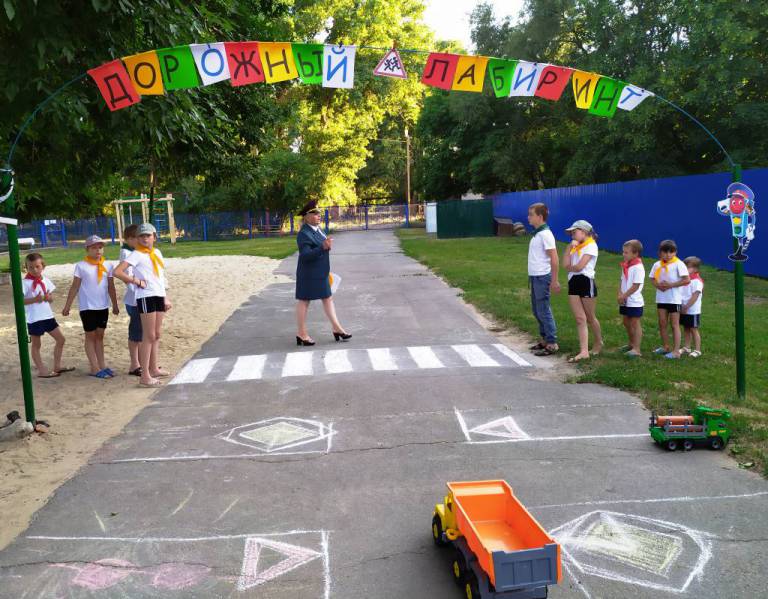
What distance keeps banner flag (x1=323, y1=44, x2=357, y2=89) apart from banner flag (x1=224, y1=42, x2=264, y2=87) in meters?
0.67

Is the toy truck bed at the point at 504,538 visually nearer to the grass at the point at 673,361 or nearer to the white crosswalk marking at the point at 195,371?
the grass at the point at 673,361

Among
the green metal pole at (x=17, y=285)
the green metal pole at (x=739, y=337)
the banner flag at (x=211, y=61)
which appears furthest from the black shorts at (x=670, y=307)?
the green metal pole at (x=17, y=285)

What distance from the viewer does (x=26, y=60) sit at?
243 inches

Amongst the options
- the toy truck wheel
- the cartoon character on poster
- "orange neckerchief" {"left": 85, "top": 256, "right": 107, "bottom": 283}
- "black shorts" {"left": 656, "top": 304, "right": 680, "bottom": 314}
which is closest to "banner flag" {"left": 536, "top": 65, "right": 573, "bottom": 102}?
the cartoon character on poster

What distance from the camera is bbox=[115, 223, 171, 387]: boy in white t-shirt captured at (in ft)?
25.9

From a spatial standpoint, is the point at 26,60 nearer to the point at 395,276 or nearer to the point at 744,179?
the point at 395,276

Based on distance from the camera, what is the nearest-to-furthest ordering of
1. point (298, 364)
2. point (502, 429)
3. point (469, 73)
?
point (502, 429), point (469, 73), point (298, 364)

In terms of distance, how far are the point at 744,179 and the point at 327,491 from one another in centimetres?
1606

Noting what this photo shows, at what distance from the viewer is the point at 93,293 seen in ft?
27.9

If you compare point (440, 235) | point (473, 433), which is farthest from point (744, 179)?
point (440, 235)

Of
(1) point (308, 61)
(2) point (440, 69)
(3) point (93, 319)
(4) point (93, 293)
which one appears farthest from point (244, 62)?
(3) point (93, 319)

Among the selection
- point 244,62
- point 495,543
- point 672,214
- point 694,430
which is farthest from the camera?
point 672,214

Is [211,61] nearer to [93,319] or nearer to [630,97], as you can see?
[93,319]

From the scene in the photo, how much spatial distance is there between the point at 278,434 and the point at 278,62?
3767mm
